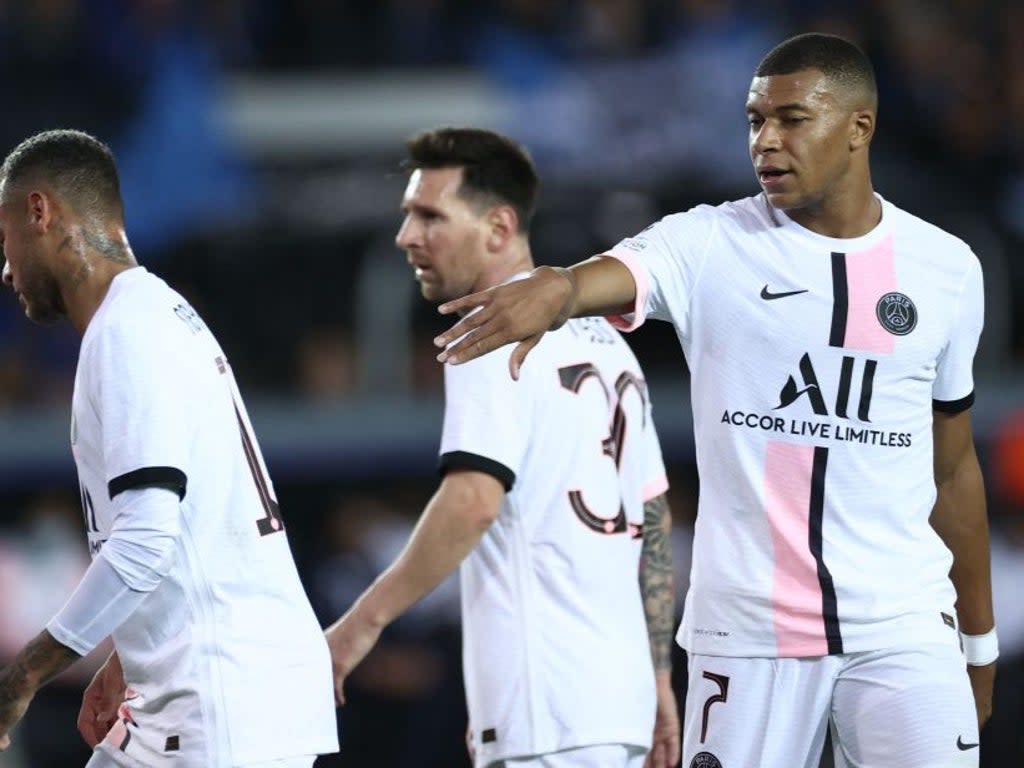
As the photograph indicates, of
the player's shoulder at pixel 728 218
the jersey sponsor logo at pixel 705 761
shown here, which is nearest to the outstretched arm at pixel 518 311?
the player's shoulder at pixel 728 218

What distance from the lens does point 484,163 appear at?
247 inches

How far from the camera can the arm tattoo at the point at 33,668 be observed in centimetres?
441

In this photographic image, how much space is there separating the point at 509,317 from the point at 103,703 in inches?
66.2

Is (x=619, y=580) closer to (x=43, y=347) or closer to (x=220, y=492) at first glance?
(x=220, y=492)

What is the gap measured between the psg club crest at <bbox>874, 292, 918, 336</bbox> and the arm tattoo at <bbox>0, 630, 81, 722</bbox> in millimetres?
2120

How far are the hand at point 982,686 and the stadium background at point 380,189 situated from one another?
14.0ft

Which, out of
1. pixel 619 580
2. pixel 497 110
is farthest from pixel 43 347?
pixel 619 580

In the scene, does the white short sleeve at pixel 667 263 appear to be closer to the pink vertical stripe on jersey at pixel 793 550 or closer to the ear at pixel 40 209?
the pink vertical stripe on jersey at pixel 793 550

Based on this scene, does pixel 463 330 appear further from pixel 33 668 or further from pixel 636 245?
pixel 33 668

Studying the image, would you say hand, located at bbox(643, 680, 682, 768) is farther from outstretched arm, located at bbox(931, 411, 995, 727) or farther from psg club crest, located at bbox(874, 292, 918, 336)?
psg club crest, located at bbox(874, 292, 918, 336)

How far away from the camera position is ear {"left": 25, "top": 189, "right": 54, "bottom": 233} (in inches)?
188

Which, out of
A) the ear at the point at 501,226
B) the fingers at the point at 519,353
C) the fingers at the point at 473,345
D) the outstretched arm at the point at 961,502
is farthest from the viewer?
the ear at the point at 501,226

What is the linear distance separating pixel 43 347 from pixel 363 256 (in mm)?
1891

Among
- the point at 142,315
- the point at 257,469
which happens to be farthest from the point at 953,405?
the point at 142,315
